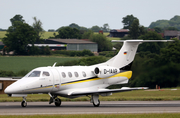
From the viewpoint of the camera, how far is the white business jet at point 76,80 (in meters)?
26.2

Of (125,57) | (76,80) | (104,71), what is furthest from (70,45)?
(76,80)

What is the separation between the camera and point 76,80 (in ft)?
93.9

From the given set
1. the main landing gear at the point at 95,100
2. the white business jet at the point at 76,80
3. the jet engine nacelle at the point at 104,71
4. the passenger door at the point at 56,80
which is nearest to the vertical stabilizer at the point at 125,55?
the white business jet at the point at 76,80

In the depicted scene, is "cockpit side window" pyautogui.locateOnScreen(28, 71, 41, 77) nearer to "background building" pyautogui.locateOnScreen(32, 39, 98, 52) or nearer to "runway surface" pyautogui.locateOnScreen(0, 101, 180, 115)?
"runway surface" pyautogui.locateOnScreen(0, 101, 180, 115)

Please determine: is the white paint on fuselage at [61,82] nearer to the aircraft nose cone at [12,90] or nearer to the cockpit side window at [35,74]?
the aircraft nose cone at [12,90]

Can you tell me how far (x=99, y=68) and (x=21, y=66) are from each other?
73.2 metres

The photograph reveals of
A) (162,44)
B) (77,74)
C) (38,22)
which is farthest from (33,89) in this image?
(38,22)

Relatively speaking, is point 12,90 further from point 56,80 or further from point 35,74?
point 56,80

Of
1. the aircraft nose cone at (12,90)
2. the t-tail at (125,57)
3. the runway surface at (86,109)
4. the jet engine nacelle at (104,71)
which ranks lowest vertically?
the runway surface at (86,109)

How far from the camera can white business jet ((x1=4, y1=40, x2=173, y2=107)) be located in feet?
85.9

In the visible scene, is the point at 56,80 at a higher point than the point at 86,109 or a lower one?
higher

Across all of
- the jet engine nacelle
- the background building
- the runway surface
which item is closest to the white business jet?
the jet engine nacelle

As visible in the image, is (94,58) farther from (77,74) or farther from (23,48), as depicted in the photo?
(77,74)

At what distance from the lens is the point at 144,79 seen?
113 ft
